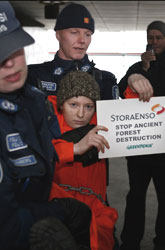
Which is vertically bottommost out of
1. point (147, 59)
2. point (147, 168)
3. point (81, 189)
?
point (147, 168)

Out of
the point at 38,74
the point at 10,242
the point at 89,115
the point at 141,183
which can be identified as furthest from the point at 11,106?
the point at 141,183

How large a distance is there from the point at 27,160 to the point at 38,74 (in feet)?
2.57

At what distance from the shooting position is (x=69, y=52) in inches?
60.1

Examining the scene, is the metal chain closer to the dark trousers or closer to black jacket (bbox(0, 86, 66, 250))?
black jacket (bbox(0, 86, 66, 250))

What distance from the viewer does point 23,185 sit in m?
0.87

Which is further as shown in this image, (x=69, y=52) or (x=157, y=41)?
(x=157, y=41)

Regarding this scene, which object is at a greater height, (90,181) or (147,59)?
(147,59)

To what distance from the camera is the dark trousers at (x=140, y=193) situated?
1986 mm

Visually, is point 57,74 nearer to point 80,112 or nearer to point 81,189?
point 80,112

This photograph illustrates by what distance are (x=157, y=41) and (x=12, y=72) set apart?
4.35 ft

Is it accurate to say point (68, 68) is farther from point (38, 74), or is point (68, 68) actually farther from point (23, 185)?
point (23, 185)

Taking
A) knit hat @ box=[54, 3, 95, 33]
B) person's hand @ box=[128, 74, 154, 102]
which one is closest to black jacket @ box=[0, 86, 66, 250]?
person's hand @ box=[128, 74, 154, 102]

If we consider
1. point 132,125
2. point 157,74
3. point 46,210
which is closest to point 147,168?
point 157,74

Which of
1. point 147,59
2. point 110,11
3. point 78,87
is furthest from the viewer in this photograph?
point 110,11
